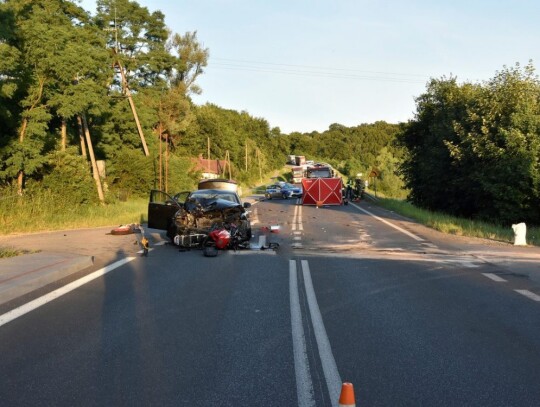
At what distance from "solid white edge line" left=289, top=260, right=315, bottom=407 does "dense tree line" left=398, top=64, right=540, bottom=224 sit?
15.9 m

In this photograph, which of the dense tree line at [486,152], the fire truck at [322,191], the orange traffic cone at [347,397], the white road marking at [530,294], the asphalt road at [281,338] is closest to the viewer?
the orange traffic cone at [347,397]

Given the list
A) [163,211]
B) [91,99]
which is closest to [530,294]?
[163,211]

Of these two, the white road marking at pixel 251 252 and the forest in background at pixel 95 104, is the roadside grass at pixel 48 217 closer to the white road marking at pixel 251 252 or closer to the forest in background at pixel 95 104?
the forest in background at pixel 95 104

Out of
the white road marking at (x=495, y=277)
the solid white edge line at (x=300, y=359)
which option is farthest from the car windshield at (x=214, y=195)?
the white road marking at (x=495, y=277)

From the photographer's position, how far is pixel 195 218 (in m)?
14.3

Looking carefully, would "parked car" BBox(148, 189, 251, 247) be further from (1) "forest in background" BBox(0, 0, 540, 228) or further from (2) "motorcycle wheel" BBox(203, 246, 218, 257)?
(1) "forest in background" BBox(0, 0, 540, 228)

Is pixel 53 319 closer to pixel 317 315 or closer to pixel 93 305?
pixel 93 305

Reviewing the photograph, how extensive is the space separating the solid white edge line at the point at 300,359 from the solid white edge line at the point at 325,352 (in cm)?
15

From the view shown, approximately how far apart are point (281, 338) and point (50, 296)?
4004mm

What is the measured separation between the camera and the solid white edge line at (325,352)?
15.4 feet

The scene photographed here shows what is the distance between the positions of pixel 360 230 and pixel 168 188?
26306 mm

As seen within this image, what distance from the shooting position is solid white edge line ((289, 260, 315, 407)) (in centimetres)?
452

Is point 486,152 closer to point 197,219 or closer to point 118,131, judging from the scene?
point 197,219

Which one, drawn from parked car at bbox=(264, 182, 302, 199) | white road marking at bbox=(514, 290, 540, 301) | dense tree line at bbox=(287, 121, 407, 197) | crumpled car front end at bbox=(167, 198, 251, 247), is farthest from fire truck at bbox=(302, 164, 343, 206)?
dense tree line at bbox=(287, 121, 407, 197)
